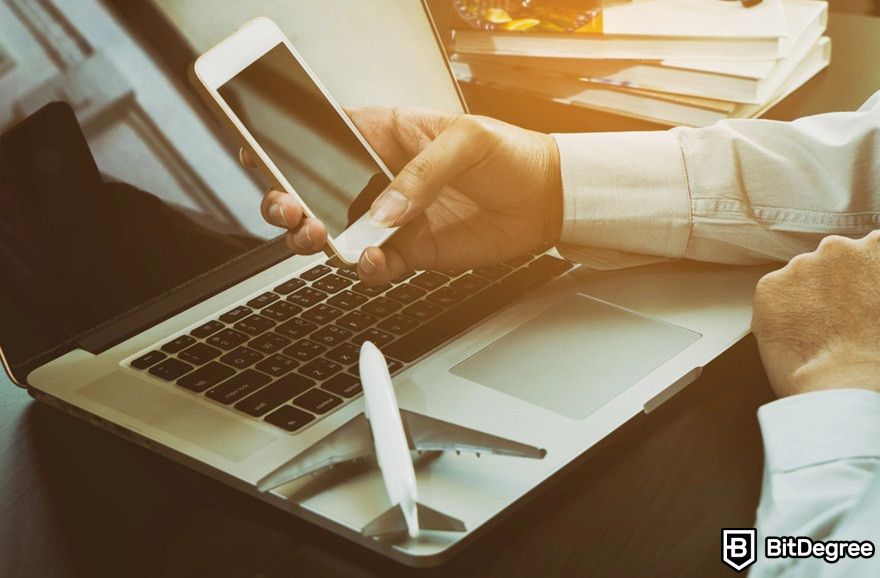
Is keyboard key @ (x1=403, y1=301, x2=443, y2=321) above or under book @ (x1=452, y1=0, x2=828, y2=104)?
above

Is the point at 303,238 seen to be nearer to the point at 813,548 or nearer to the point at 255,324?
the point at 255,324

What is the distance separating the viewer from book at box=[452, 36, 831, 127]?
0.95m

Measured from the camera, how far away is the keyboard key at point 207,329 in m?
0.77

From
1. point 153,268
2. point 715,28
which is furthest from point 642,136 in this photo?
point 153,268

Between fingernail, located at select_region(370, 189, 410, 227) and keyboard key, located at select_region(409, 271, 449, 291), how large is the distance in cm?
10

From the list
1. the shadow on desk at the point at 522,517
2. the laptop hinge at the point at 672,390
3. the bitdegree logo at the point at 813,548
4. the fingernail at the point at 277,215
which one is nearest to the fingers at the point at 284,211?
the fingernail at the point at 277,215

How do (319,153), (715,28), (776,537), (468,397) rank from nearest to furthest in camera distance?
(776,537) < (468,397) < (319,153) < (715,28)

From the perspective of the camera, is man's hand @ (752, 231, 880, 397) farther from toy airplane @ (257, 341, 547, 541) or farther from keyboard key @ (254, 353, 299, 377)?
Result: keyboard key @ (254, 353, 299, 377)

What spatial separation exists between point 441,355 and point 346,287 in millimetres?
151

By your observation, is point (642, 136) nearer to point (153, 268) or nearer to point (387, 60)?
point (387, 60)

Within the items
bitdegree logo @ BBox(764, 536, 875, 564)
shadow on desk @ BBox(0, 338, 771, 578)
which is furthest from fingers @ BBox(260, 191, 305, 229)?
bitdegree logo @ BBox(764, 536, 875, 564)

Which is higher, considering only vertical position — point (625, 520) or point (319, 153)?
point (319, 153)

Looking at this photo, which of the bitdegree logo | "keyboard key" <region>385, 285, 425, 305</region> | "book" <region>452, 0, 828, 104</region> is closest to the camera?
the bitdegree logo

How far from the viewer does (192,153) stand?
82 cm
